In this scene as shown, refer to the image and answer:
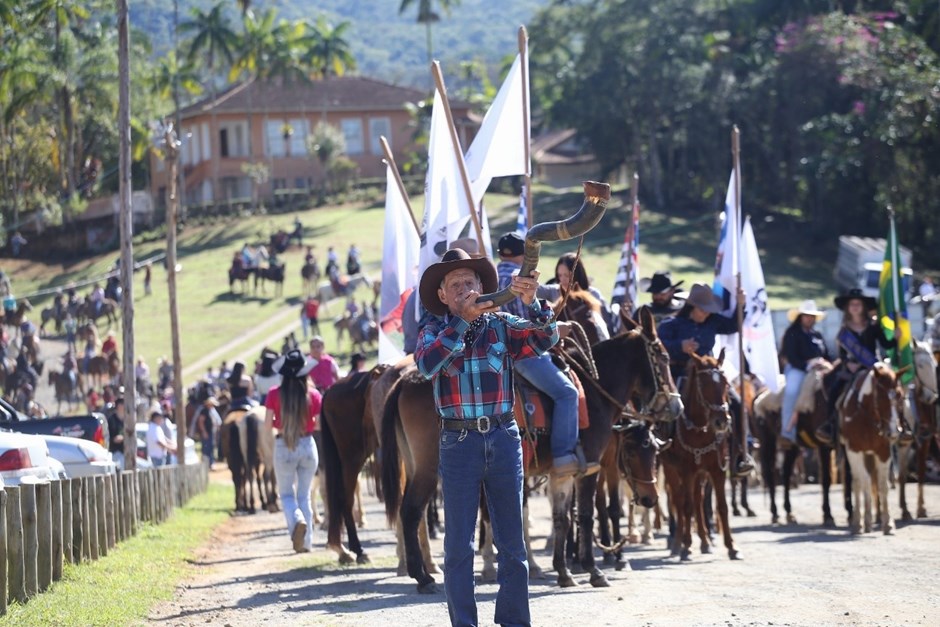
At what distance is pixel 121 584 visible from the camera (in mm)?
12789

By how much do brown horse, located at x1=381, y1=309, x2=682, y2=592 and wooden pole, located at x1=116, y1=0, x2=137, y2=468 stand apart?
34.9 ft

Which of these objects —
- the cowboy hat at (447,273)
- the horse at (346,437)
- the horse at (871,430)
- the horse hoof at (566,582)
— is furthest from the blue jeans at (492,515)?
the horse at (871,430)

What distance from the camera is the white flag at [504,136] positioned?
15.4m

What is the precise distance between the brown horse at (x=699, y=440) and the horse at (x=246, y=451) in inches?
368

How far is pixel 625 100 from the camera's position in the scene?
76750 mm

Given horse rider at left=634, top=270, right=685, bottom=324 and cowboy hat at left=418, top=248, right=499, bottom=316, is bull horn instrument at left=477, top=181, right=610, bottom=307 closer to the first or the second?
cowboy hat at left=418, top=248, right=499, bottom=316

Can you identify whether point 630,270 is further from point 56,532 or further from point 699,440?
point 56,532

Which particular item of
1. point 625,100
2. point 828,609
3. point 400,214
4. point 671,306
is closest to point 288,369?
point 400,214

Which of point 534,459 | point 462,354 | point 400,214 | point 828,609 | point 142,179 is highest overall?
point 142,179

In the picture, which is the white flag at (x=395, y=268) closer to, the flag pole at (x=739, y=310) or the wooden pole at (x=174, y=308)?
the flag pole at (x=739, y=310)

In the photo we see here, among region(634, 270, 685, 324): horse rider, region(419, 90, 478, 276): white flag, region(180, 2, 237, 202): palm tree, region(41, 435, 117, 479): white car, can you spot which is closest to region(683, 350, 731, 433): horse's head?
region(634, 270, 685, 324): horse rider

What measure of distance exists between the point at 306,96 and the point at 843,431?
259ft

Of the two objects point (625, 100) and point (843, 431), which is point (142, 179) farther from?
point (843, 431)

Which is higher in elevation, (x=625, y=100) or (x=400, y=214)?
(x=625, y=100)
